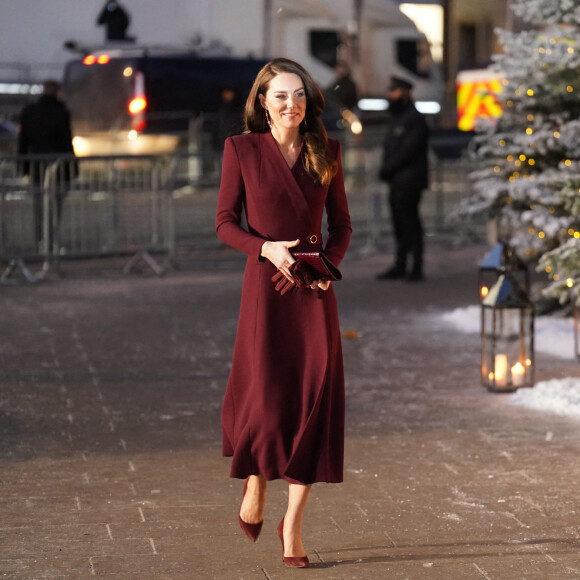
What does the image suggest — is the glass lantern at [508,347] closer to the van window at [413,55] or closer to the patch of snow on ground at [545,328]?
the patch of snow on ground at [545,328]

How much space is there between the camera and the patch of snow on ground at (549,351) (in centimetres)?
777

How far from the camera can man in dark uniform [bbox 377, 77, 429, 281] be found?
13.8m

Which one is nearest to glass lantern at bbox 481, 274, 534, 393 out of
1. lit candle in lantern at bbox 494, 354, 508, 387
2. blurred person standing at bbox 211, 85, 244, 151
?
lit candle in lantern at bbox 494, 354, 508, 387

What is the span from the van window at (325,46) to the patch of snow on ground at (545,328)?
17513mm

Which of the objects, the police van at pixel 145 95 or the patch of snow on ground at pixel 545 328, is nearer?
the patch of snow on ground at pixel 545 328

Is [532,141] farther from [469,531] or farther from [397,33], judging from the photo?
[397,33]

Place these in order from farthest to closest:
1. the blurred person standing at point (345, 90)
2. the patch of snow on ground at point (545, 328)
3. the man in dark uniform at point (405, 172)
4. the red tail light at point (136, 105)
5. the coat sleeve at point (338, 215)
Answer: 1. the red tail light at point (136, 105)
2. the blurred person standing at point (345, 90)
3. the man in dark uniform at point (405, 172)
4. the patch of snow on ground at point (545, 328)
5. the coat sleeve at point (338, 215)

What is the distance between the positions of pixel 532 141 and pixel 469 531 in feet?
16.6

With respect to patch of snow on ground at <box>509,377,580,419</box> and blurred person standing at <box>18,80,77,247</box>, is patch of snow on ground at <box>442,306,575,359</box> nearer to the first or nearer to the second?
patch of snow on ground at <box>509,377,580,419</box>

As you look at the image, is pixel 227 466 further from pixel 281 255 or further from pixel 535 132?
pixel 535 132

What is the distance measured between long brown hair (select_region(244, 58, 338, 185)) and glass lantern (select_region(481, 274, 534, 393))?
3.45 metres

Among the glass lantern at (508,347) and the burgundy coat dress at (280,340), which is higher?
the burgundy coat dress at (280,340)

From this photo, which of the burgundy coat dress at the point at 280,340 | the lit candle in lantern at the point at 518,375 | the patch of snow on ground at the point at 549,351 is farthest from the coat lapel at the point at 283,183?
the lit candle in lantern at the point at 518,375

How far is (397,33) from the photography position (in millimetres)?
29922
